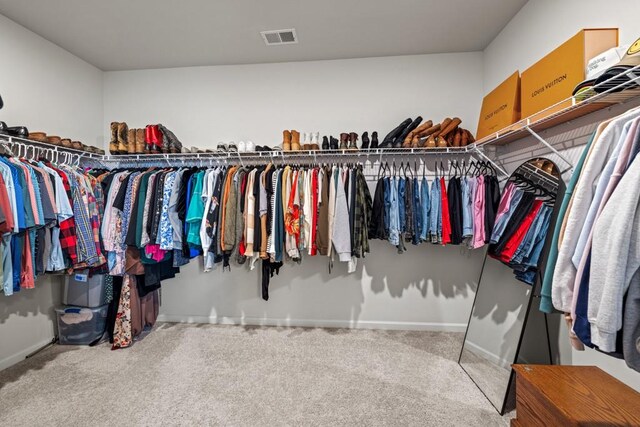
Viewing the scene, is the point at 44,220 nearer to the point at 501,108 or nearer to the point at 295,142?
the point at 295,142

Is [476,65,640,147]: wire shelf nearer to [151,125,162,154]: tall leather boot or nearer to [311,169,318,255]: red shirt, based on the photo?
[311,169,318,255]: red shirt

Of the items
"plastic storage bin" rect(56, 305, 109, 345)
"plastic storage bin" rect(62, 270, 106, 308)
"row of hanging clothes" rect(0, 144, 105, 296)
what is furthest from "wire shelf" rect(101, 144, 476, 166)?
"plastic storage bin" rect(56, 305, 109, 345)

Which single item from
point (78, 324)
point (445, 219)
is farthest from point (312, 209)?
point (78, 324)

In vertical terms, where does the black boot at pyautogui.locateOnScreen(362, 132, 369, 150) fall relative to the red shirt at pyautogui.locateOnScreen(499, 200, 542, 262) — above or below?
above

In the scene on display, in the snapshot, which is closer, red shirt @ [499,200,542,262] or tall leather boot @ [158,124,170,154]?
red shirt @ [499,200,542,262]

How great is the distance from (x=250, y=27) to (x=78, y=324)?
2.99m

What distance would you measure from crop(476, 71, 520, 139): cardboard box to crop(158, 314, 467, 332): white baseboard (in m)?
1.86

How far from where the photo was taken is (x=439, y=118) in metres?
2.67

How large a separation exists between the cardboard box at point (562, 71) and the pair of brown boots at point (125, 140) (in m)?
3.18

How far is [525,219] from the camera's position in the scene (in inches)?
70.4

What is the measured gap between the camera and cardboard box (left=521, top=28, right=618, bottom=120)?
141cm

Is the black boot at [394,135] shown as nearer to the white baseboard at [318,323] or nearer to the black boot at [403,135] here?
the black boot at [403,135]

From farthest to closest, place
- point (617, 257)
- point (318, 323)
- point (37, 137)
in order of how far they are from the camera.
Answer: point (318, 323) → point (37, 137) → point (617, 257)

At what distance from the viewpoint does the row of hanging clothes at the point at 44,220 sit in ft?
5.59
